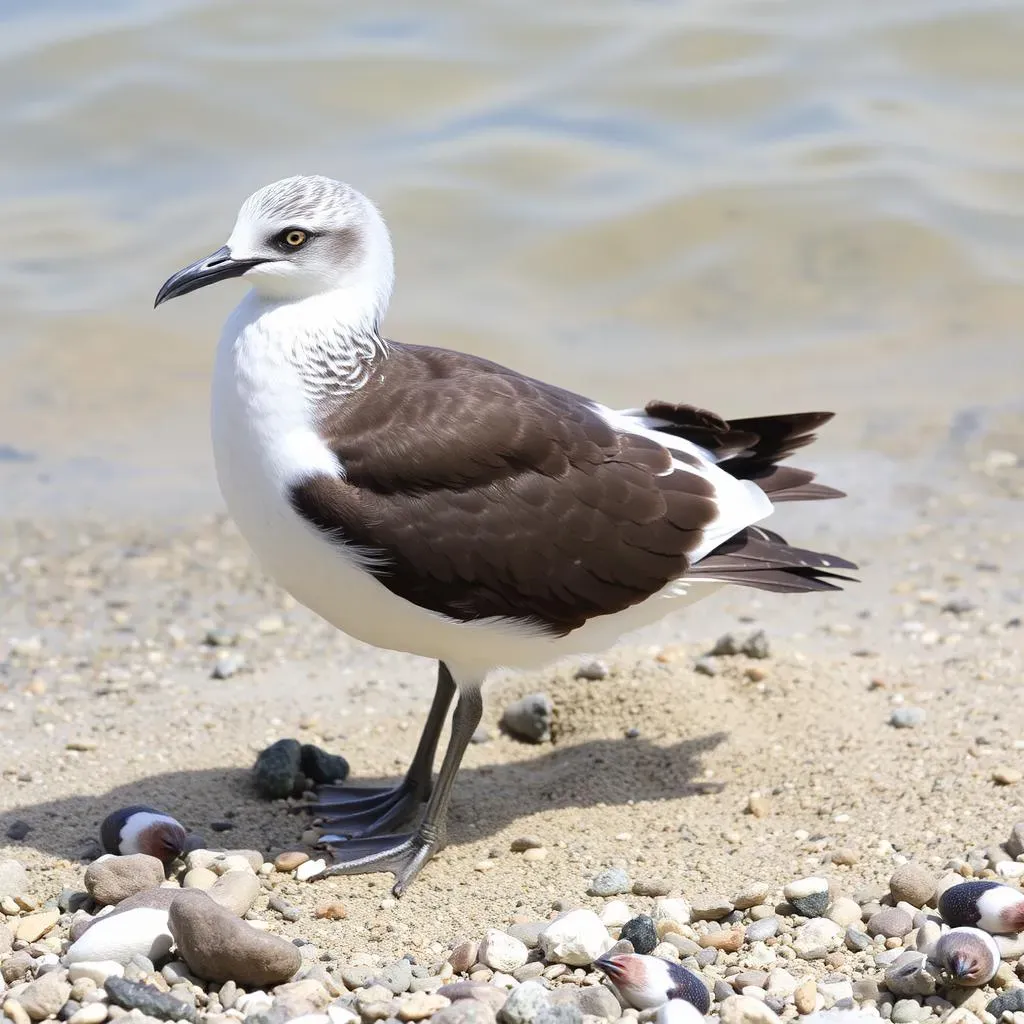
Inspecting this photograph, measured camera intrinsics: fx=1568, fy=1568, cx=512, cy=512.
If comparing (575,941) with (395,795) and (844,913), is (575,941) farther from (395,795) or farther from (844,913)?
(395,795)

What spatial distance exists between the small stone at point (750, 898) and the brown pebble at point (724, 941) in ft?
0.58

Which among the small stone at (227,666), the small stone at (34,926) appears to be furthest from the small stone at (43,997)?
the small stone at (227,666)

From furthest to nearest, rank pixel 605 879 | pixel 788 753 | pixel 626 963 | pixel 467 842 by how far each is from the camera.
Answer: pixel 788 753 → pixel 467 842 → pixel 605 879 → pixel 626 963

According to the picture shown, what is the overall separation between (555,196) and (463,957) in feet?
27.9

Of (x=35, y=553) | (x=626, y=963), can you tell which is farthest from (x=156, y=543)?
(x=626, y=963)

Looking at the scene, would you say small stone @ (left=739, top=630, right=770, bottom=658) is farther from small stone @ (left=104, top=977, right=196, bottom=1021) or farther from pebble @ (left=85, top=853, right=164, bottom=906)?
small stone @ (left=104, top=977, right=196, bottom=1021)

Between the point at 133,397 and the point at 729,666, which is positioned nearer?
the point at 729,666

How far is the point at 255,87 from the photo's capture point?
1282 centimetres

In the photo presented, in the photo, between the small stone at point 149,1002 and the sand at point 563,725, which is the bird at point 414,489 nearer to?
the sand at point 563,725

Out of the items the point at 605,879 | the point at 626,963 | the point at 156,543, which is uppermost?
the point at 626,963

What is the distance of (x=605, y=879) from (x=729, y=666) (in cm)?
184

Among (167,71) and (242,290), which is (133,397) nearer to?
(242,290)

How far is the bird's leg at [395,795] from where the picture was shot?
5328 millimetres

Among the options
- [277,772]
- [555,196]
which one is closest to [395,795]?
[277,772]
